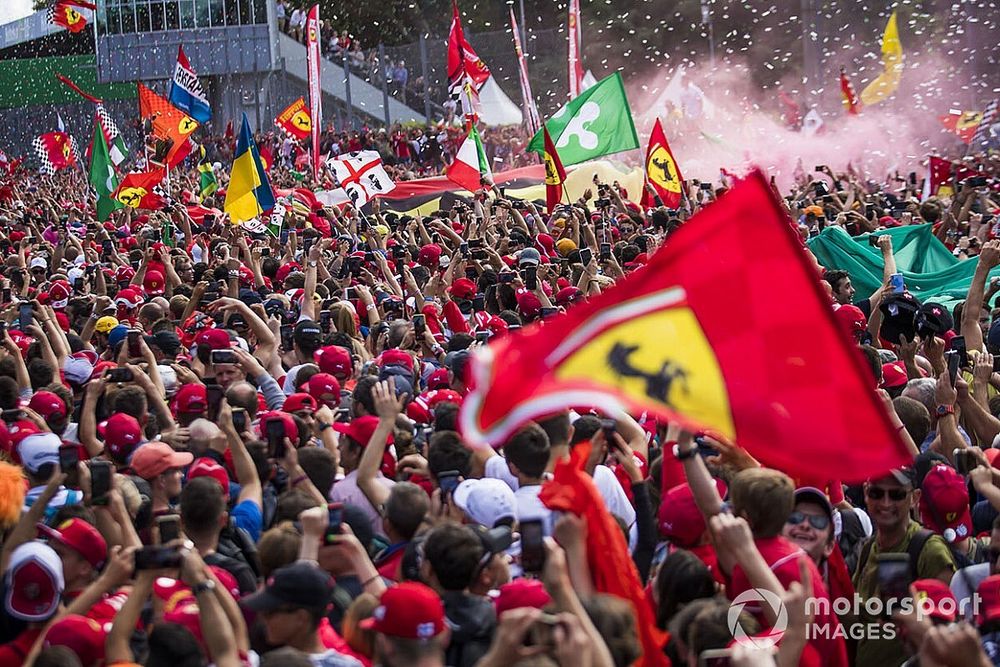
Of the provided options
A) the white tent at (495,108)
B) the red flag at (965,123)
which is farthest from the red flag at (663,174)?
the white tent at (495,108)

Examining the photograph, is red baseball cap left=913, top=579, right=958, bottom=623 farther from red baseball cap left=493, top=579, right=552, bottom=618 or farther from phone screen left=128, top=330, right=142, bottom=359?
phone screen left=128, top=330, right=142, bottom=359

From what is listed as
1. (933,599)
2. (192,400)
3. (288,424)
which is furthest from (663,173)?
(933,599)

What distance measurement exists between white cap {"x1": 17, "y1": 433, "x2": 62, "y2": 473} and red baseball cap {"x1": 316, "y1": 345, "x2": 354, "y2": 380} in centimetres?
192

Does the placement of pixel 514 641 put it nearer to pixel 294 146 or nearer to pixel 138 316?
pixel 138 316

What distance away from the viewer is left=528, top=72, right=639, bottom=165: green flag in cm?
1809

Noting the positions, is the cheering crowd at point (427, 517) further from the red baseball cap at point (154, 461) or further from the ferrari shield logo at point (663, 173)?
the ferrari shield logo at point (663, 173)

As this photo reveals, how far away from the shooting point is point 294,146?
116ft

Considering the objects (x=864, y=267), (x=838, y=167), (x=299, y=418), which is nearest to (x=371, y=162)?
(x=864, y=267)

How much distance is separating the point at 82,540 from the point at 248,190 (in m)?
11.9

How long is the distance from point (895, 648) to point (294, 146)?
31.7 metres

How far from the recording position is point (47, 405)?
7.38 metres

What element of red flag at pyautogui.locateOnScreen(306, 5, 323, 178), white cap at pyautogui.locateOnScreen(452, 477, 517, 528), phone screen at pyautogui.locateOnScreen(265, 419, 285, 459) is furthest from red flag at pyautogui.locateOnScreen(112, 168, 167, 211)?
white cap at pyautogui.locateOnScreen(452, 477, 517, 528)

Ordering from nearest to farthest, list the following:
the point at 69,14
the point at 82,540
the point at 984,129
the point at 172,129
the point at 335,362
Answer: the point at 82,540, the point at 335,362, the point at 172,129, the point at 984,129, the point at 69,14

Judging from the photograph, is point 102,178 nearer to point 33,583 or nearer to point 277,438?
point 277,438
